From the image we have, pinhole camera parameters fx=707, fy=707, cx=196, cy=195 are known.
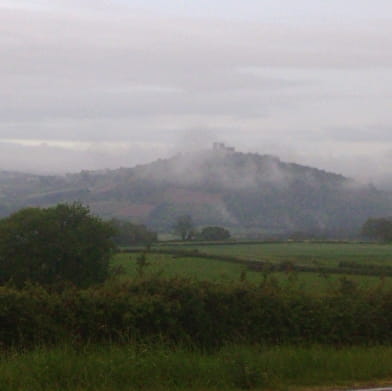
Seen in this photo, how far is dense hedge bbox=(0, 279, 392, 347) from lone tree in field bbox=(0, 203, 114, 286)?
1053 inches

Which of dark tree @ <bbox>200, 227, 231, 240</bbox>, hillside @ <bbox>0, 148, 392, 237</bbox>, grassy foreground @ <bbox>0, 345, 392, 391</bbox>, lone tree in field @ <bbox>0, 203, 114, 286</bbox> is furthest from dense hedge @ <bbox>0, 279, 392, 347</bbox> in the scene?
hillside @ <bbox>0, 148, 392, 237</bbox>

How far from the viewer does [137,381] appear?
370 inches

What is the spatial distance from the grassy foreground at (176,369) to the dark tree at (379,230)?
2155 inches

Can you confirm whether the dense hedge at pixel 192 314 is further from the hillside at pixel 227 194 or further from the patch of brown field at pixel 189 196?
the patch of brown field at pixel 189 196

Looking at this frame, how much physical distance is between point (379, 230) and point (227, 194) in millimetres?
92135

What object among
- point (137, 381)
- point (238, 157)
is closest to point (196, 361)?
point (137, 381)

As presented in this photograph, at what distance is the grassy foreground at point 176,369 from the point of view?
30.2 ft

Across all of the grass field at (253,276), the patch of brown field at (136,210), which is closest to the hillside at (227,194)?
the patch of brown field at (136,210)

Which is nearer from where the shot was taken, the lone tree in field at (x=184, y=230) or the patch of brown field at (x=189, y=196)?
the lone tree in field at (x=184, y=230)

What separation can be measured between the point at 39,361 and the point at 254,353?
3396 mm

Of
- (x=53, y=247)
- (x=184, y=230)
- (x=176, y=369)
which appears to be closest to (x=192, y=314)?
(x=176, y=369)

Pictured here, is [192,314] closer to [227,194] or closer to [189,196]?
[189,196]

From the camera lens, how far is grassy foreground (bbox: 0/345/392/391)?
30.2ft

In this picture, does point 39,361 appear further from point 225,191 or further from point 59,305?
point 225,191
